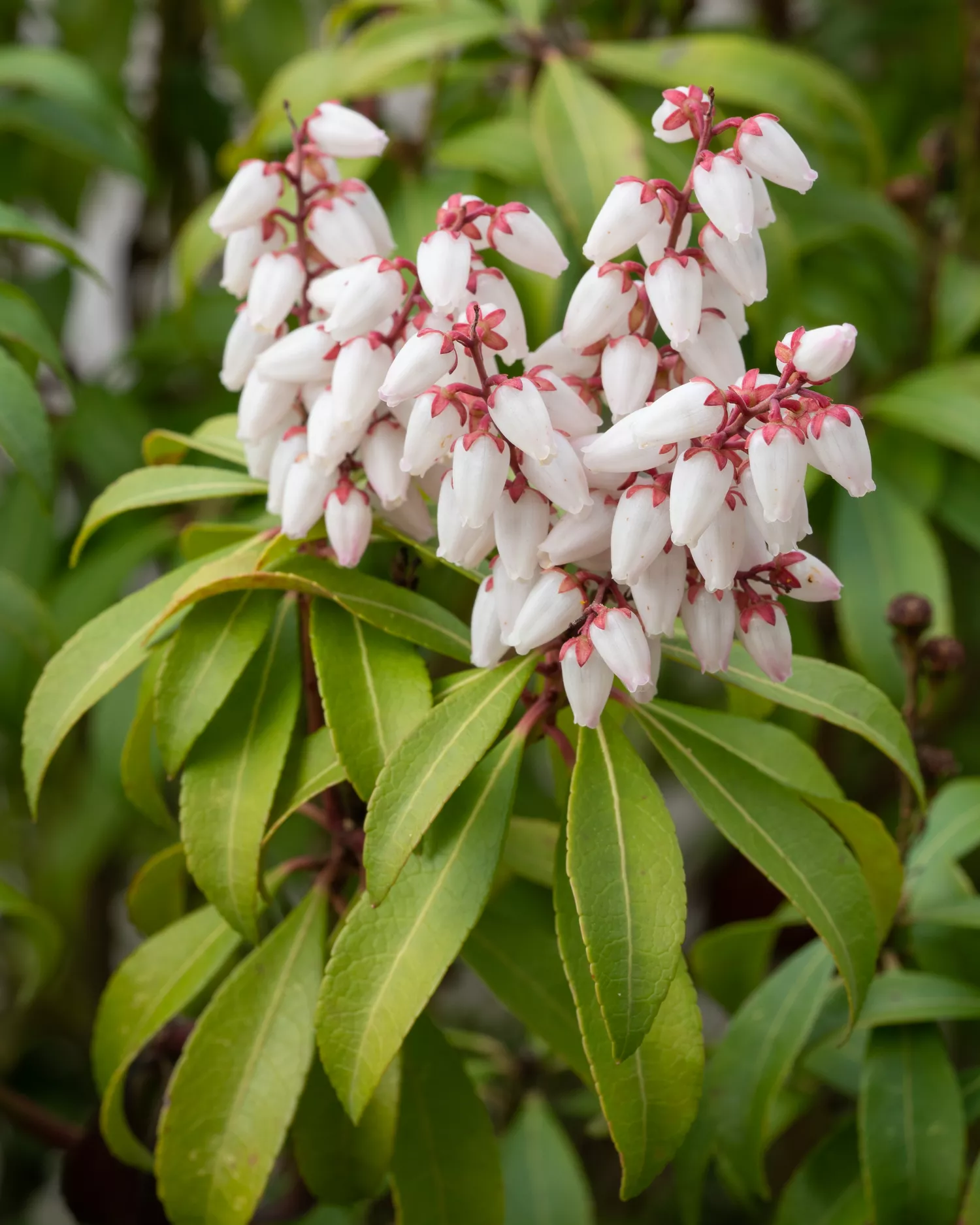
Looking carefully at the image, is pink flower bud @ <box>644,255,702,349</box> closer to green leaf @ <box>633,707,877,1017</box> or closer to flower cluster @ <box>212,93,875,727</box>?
flower cluster @ <box>212,93,875,727</box>

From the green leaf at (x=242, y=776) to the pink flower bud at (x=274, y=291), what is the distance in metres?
0.15

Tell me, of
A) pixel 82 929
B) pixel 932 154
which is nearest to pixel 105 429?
pixel 82 929

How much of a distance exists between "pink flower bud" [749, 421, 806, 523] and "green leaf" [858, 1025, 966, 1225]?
0.42 meters

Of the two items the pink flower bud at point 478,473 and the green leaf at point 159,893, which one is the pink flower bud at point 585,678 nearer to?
the pink flower bud at point 478,473

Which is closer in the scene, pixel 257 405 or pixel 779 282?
pixel 257 405

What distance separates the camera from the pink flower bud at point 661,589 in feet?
1.60

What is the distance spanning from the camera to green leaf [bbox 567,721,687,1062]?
1.61ft

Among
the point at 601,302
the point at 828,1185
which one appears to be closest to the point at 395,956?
the point at 601,302

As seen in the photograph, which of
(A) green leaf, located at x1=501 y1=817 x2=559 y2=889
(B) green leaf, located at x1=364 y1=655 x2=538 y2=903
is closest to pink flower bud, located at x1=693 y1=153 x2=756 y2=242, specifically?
(B) green leaf, located at x1=364 y1=655 x2=538 y2=903

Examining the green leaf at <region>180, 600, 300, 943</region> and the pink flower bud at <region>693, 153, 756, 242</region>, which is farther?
the green leaf at <region>180, 600, 300, 943</region>

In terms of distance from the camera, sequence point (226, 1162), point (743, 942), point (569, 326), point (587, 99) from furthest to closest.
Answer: point (587, 99) → point (743, 942) → point (226, 1162) → point (569, 326)

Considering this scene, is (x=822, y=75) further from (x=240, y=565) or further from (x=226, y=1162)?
(x=226, y=1162)

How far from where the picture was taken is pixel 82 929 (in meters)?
1.44

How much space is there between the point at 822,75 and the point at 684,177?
0.16 meters
